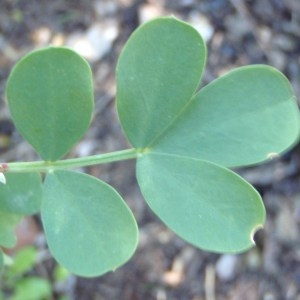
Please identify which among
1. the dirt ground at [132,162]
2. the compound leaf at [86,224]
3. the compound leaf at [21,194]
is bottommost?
the dirt ground at [132,162]

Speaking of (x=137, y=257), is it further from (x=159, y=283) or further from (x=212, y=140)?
(x=212, y=140)

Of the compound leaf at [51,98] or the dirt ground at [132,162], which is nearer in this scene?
the compound leaf at [51,98]

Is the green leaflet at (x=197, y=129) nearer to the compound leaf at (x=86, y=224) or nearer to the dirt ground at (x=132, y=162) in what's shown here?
the compound leaf at (x=86, y=224)

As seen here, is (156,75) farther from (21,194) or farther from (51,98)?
(21,194)

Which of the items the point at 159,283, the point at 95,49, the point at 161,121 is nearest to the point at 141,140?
the point at 161,121

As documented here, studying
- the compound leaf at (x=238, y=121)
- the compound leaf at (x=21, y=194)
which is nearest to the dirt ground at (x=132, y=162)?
the compound leaf at (x=21, y=194)

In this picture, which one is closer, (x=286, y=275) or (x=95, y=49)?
(x=286, y=275)

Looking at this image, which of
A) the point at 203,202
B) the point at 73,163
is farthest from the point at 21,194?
the point at 203,202
